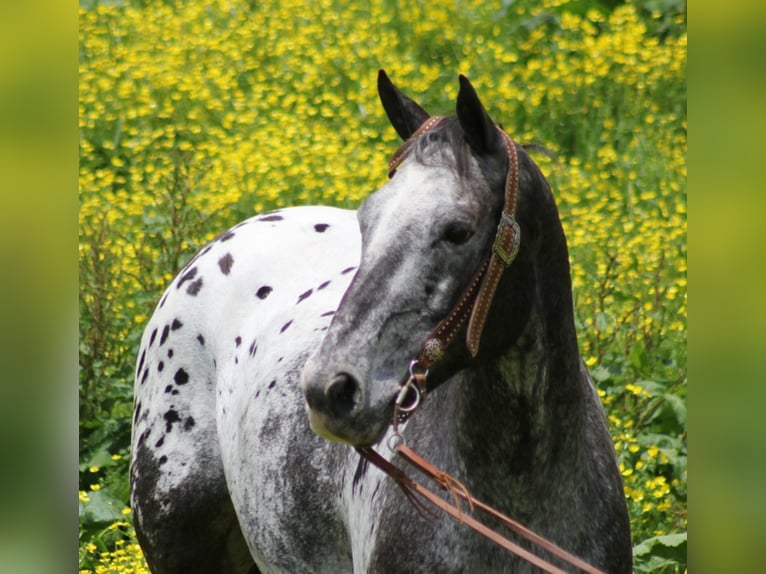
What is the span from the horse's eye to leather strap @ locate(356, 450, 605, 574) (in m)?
0.47

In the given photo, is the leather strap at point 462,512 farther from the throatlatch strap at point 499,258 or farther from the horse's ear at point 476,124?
the horse's ear at point 476,124

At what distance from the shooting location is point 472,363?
2.34 meters

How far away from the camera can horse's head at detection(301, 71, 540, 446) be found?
217cm

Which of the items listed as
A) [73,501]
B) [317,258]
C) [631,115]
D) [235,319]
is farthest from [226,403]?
[631,115]

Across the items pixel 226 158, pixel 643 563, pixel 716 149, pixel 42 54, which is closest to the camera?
pixel 716 149

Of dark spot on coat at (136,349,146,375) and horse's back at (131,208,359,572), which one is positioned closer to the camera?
horse's back at (131,208,359,572)

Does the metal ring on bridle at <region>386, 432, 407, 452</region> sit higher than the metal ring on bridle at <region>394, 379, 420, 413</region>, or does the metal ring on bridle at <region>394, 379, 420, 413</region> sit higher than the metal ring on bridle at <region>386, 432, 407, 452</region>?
the metal ring on bridle at <region>394, 379, 420, 413</region>

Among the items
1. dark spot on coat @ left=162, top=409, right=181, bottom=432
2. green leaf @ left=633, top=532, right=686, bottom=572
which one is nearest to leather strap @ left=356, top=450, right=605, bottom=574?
dark spot on coat @ left=162, top=409, right=181, bottom=432

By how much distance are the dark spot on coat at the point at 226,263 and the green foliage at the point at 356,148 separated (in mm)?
1720

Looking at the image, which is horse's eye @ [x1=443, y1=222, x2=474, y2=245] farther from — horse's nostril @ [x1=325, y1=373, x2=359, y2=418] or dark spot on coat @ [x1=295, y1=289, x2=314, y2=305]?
dark spot on coat @ [x1=295, y1=289, x2=314, y2=305]

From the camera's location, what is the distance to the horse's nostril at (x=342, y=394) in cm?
214

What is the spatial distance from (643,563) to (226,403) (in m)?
1.80

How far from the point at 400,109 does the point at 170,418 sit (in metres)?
1.60

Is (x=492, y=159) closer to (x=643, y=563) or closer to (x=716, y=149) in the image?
(x=716, y=149)
